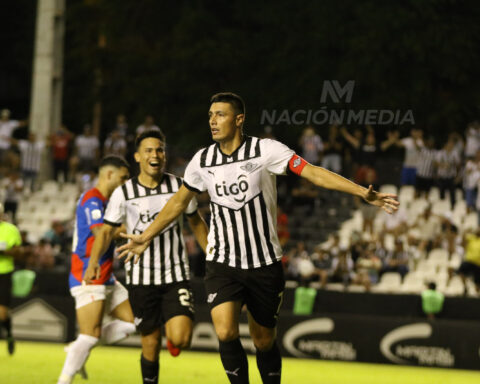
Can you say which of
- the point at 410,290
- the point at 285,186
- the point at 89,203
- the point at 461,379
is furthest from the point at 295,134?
the point at 89,203

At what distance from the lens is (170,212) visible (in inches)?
283

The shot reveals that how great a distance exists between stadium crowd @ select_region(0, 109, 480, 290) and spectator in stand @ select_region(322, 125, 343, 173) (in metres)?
0.02

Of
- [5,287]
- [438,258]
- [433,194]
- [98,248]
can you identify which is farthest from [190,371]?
[433,194]

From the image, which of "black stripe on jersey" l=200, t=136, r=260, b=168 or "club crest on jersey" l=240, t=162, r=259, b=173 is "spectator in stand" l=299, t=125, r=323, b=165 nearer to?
"black stripe on jersey" l=200, t=136, r=260, b=168

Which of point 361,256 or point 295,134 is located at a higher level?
point 295,134

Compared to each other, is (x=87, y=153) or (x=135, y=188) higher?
(x=87, y=153)

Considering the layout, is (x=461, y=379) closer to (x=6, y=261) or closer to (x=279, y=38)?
(x=6, y=261)

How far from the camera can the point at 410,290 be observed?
17094 millimetres

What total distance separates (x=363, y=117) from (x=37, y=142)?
1535 cm

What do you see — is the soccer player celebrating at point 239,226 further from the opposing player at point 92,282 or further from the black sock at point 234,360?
the opposing player at point 92,282

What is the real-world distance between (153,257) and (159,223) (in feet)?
2.47

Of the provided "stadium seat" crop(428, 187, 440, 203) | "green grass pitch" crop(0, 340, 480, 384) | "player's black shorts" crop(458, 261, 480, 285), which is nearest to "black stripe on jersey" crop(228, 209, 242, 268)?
"green grass pitch" crop(0, 340, 480, 384)

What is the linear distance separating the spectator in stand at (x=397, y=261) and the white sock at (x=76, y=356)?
992 cm

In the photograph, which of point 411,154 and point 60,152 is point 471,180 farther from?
point 60,152
